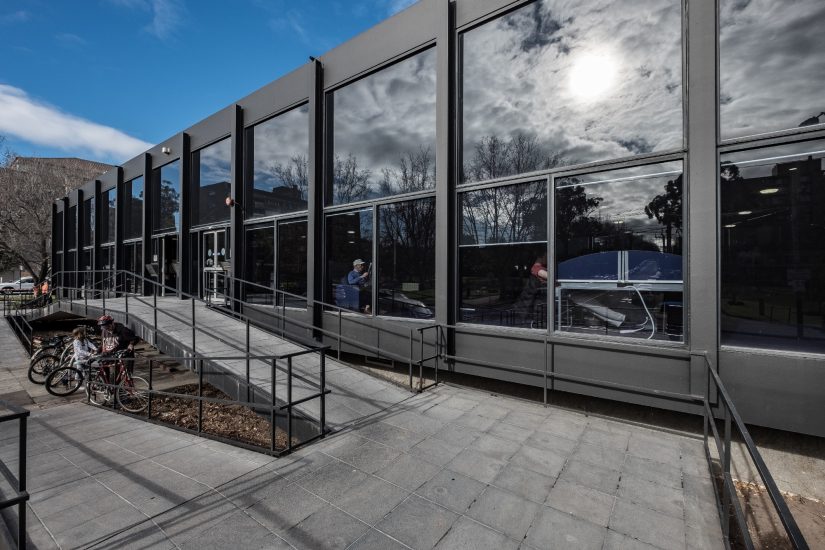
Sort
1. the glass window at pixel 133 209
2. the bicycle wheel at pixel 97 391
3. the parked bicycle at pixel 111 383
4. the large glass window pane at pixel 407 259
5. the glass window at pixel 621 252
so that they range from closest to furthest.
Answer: the glass window at pixel 621 252, the large glass window pane at pixel 407 259, the parked bicycle at pixel 111 383, the bicycle wheel at pixel 97 391, the glass window at pixel 133 209

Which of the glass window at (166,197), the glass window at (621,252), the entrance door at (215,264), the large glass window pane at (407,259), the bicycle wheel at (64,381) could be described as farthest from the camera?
the glass window at (166,197)

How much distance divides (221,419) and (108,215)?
55.0 feet

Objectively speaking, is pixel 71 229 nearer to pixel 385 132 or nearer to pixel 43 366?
pixel 43 366

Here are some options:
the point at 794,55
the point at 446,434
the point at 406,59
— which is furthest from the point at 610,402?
the point at 406,59

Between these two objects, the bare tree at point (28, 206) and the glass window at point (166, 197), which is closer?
the glass window at point (166, 197)

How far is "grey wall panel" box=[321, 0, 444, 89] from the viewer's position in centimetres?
739

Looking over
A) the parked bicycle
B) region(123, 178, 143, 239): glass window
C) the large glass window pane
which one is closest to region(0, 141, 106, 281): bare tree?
region(123, 178, 143, 239): glass window

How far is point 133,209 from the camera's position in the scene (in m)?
16.6

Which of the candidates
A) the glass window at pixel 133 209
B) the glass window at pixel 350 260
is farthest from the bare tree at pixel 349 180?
the glass window at pixel 133 209

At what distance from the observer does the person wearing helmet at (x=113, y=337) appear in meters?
7.88

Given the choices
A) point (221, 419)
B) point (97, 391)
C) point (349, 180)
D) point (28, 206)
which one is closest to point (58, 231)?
point (28, 206)

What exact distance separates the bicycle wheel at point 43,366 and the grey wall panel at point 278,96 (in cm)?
751

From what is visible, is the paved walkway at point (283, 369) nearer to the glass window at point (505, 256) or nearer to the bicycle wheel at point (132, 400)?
the bicycle wheel at point (132, 400)

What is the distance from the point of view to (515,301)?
6305 mm
